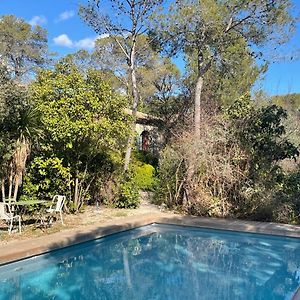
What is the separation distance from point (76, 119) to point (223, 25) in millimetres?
7713

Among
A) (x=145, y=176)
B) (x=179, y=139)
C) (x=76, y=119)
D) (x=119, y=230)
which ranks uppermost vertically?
(x=76, y=119)

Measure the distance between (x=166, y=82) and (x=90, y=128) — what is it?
1706 cm

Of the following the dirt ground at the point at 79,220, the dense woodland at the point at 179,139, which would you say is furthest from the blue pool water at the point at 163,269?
A: the dense woodland at the point at 179,139

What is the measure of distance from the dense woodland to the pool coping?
1061 mm

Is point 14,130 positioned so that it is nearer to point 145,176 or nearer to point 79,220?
point 79,220

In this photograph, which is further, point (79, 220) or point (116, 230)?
point (79, 220)

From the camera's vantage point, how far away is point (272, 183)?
12633 mm

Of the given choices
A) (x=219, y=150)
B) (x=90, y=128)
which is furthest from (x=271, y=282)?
(x=90, y=128)

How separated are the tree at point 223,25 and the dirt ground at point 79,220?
3.90 metres

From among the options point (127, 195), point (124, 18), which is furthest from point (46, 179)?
point (124, 18)

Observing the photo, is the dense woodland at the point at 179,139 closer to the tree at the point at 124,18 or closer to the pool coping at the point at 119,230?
the tree at the point at 124,18

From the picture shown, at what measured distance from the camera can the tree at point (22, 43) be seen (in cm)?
3359

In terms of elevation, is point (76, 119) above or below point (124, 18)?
below

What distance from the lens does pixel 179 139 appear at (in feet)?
49.1
